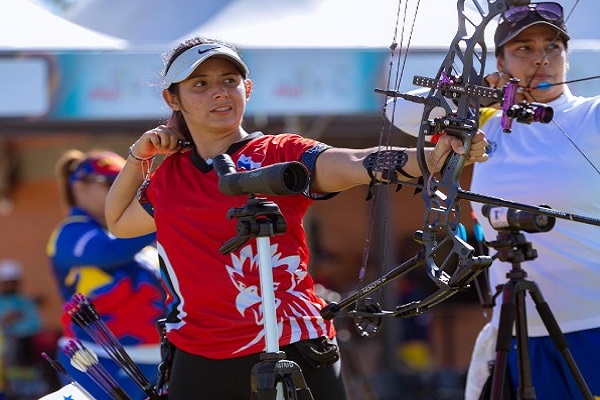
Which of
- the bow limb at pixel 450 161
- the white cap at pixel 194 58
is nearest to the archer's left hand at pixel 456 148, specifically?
the bow limb at pixel 450 161

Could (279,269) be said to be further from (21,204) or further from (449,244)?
(21,204)

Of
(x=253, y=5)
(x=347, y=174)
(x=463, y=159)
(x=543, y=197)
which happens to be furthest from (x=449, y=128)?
(x=253, y=5)

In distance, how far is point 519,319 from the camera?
3.21 metres

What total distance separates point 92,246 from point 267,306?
2.30 metres

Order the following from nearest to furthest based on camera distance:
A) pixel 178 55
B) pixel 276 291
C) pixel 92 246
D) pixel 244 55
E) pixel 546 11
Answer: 1. pixel 276 291
2. pixel 178 55
3. pixel 546 11
4. pixel 92 246
5. pixel 244 55

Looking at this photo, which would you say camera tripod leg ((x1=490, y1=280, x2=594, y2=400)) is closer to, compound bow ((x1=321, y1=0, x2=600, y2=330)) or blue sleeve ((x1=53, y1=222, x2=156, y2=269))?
compound bow ((x1=321, y1=0, x2=600, y2=330))

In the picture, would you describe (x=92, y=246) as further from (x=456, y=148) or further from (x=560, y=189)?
(x=456, y=148)

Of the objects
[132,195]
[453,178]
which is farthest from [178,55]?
[453,178]

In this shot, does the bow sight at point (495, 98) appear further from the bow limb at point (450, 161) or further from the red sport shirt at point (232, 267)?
the red sport shirt at point (232, 267)

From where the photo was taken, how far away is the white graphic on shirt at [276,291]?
2875 mm

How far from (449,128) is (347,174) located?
307 mm

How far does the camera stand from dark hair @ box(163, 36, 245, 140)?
305cm

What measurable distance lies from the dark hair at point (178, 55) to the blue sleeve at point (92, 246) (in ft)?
5.03

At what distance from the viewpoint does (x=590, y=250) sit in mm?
3311
